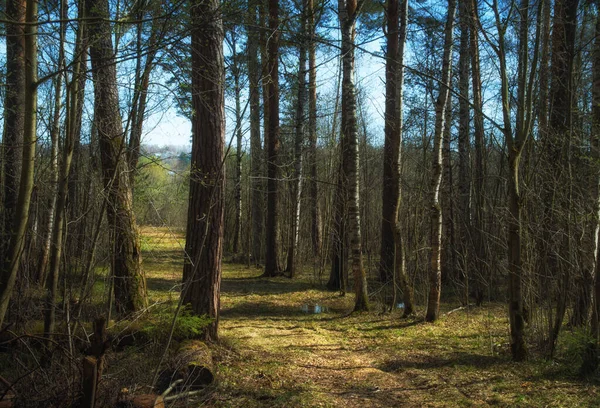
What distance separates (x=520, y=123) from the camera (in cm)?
551

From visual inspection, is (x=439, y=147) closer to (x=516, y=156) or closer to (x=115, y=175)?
(x=516, y=156)

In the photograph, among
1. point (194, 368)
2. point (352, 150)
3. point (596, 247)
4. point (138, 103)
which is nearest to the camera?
point (194, 368)

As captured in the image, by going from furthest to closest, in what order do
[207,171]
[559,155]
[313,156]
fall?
[313,156] < [559,155] < [207,171]

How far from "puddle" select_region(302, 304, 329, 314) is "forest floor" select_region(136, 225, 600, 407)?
0.29 ft

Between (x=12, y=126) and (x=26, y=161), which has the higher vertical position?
(x=12, y=126)

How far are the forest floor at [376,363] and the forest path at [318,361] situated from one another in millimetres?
12

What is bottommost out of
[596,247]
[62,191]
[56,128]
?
[596,247]

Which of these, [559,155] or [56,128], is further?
[559,155]

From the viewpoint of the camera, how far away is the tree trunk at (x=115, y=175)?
501cm

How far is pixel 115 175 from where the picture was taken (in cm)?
472

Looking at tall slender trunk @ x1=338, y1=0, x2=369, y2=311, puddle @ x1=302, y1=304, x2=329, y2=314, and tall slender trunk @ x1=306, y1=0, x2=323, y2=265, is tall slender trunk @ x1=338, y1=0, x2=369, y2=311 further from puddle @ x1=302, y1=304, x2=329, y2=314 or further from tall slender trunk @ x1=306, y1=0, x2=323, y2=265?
tall slender trunk @ x1=306, y1=0, x2=323, y2=265

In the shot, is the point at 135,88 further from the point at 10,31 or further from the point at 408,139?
the point at 408,139

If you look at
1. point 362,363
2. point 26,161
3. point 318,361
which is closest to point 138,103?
point 26,161

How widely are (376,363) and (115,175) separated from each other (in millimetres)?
3957
